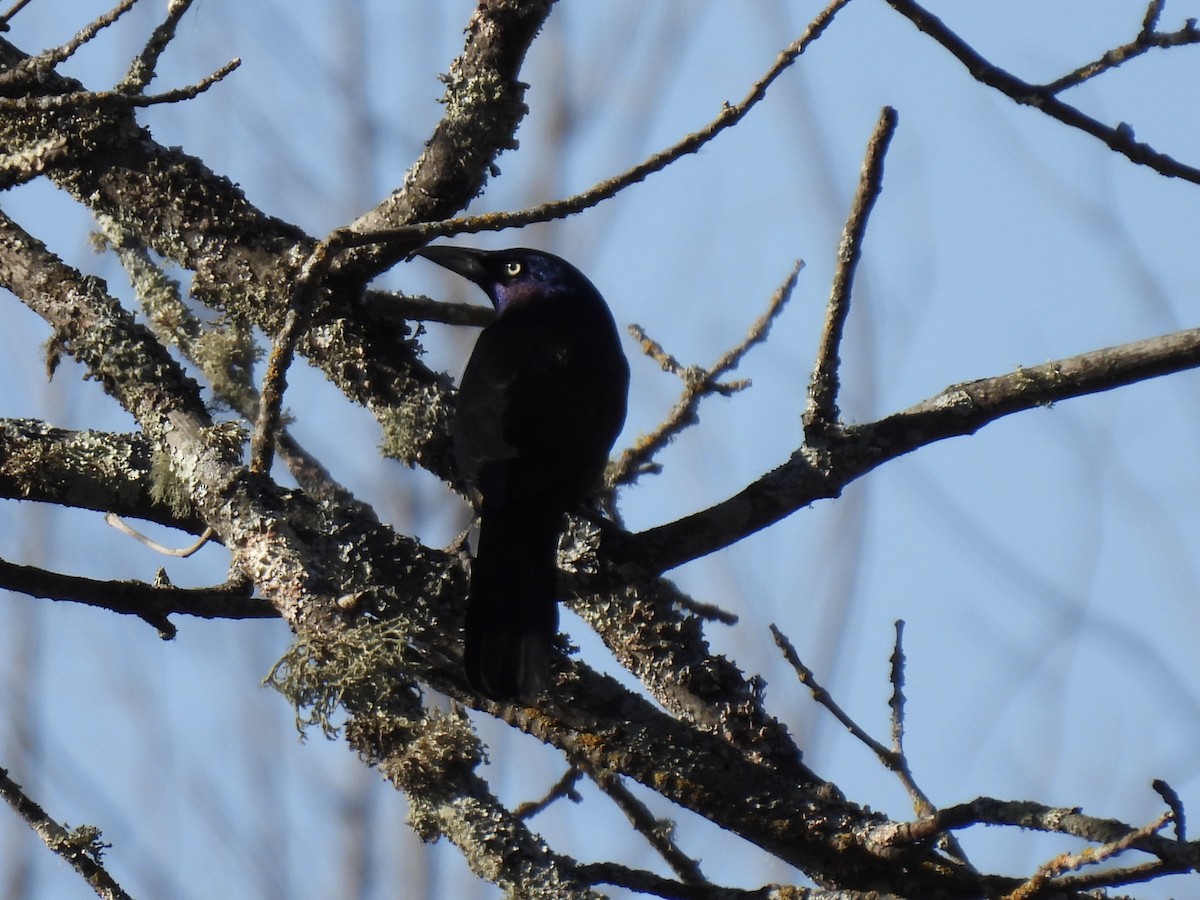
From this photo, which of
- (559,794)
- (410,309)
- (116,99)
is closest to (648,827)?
(559,794)

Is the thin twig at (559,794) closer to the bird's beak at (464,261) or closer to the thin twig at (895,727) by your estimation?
the thin twig at (895,727)

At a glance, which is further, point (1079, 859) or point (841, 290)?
point (841, 290)

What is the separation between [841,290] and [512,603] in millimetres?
872

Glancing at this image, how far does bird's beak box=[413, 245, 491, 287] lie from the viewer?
4.52m

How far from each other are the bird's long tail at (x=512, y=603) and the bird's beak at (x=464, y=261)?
1349mm

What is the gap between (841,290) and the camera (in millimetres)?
2736

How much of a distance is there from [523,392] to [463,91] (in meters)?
0.86

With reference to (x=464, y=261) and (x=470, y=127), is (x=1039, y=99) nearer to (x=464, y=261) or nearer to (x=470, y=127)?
(x=470, y=127)

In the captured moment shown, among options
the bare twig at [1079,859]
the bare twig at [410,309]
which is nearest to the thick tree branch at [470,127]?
the bare twig at [410,309]

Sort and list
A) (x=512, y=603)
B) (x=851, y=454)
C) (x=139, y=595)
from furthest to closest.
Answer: (x=512, y=603) → (x=851, y=454) → (x=139, y=595)

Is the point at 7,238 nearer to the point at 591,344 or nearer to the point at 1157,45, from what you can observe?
the point at 591,344

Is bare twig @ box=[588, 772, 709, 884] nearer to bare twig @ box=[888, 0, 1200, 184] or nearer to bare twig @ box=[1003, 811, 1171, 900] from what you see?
bare twig @ box=[1003, 811, 1171, 900]

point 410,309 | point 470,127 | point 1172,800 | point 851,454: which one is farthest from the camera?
point 410,309

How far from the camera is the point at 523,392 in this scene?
12.5 ft
